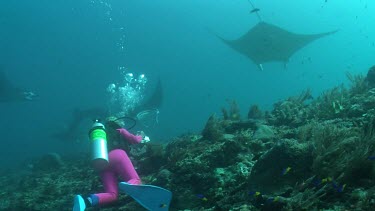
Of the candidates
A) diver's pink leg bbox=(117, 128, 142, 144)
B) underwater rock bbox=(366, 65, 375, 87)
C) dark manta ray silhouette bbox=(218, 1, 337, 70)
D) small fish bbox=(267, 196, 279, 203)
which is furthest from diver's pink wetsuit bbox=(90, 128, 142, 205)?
dark manta ray silhouette bbox=(218, 1, 337, 70)

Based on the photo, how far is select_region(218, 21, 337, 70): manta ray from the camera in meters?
17.6

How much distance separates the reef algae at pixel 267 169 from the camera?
379 centimetres

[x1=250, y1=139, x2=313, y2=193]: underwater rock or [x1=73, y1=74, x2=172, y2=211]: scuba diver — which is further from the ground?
[x1=73, y1=74, x2=172, y2=211]: scuba diver

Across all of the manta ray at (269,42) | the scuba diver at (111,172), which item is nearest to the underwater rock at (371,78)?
the manta ray at (269,42)

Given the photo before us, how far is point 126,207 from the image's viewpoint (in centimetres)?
548

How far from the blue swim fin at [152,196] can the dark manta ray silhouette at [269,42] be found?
535 inches

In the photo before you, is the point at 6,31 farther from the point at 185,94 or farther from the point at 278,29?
the point at 278,29

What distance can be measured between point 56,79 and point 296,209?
3162 inches

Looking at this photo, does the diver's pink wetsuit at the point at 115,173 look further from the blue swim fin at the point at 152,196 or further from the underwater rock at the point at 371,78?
the underwater rock at the point at 371,78

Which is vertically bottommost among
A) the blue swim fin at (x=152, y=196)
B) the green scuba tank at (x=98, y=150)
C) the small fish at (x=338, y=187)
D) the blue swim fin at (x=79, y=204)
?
the small fish at (x=338, y=187)

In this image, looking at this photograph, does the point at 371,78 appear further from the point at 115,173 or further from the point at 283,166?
the point at 115,173

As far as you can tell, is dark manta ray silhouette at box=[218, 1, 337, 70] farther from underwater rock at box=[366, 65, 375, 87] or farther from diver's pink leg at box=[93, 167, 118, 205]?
diver's pink leg at box=[93, 167, 118, 205]

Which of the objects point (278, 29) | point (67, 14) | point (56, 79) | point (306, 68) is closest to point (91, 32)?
point (67, 14)

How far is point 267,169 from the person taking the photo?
4.37m
